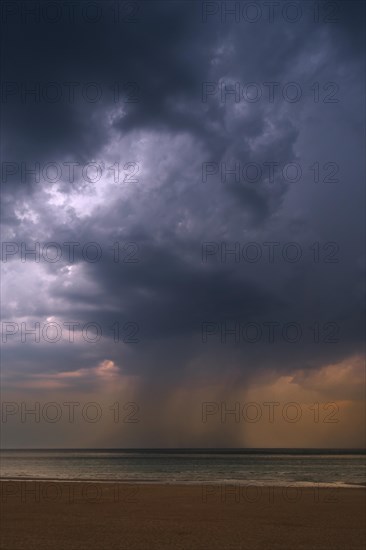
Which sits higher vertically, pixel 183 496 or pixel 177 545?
pixel 177 545

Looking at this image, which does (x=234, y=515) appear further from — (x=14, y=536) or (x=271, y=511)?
(x=14, y=536)

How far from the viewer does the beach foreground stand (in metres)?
17.5

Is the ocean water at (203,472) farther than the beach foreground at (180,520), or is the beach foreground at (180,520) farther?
the ocean water at (203,472)

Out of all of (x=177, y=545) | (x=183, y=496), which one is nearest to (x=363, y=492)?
(x=183, y=496)

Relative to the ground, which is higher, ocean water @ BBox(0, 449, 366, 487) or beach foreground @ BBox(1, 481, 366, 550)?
beach foreground @ BBox(1, 481, 366, 550)

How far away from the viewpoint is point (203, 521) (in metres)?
21.8

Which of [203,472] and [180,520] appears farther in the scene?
[203,472]

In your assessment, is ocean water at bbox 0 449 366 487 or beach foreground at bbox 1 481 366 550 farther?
ocean water at bbox 0 449 366 487

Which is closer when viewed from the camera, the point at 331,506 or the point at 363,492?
the point at 331,506

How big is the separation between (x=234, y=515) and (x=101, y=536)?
7430mm

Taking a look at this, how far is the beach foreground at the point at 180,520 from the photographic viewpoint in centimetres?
1747

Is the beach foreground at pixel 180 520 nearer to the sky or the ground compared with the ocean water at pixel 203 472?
nearer to the sky

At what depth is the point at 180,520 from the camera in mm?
21875

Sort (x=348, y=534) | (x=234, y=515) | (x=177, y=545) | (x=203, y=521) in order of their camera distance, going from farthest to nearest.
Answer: (x=234, y=515) < (x=203, y=521) < (x=348, y=534) < (x=177, y=545)
